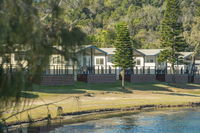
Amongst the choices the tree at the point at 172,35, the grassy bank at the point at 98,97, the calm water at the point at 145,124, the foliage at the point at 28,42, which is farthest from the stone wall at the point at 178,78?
the foliage at the point at 28,42

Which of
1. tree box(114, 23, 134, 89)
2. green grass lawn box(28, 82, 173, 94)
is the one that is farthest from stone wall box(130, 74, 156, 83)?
tree box(114, 23, 134, 89)

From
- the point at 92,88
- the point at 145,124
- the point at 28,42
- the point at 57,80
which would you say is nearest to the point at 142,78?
the point at 92,88

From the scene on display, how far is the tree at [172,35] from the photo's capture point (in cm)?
7169

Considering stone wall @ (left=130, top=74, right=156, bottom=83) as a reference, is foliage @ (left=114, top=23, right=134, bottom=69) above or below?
above

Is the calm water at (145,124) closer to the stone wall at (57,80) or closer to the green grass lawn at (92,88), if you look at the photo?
the green grass lawn at (92,88)

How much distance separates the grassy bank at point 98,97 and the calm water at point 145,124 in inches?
102

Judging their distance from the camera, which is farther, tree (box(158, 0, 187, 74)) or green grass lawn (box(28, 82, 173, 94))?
tree (box(158, 0, 187, 74))

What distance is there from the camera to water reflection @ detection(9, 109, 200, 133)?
30500 mm

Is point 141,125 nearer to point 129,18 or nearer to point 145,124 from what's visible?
point 145,124

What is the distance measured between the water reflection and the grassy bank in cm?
223

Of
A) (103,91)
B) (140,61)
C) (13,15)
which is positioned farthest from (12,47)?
(140,61)

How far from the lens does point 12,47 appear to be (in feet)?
43.2

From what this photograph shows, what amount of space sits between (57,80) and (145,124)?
24.8 metres

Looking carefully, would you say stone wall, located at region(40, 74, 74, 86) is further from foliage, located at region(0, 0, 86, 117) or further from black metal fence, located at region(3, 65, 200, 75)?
foliage, located at region(0, 0, 86, 117)
